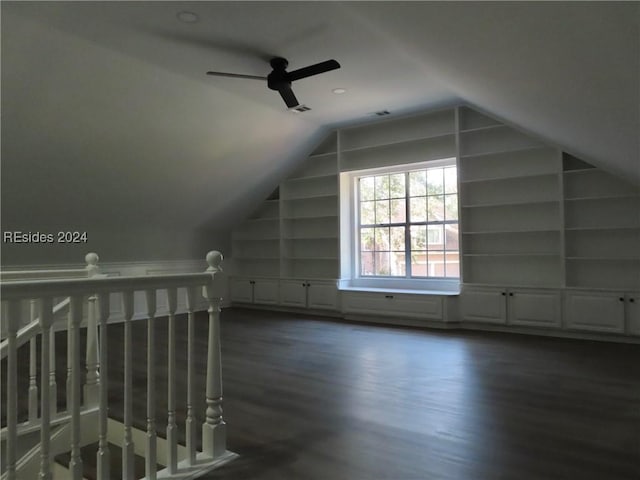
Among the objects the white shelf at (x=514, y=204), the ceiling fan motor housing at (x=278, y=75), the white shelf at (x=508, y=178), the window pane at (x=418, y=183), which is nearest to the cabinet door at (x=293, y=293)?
the window pane at (x=418, y=183)

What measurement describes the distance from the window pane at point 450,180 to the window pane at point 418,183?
1.01 feet

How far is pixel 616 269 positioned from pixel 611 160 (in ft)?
4.99

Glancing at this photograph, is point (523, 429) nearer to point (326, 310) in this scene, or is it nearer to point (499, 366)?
point (499, 366)

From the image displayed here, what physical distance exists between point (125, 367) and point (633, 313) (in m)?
4.87

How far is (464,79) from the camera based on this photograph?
364cm

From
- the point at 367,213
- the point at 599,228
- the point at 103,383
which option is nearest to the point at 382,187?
the point at 367,213

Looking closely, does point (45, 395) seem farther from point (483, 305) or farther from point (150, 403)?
point (483, 305)

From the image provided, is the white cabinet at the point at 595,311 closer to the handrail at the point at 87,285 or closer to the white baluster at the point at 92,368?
the handrail at the point at 87,285

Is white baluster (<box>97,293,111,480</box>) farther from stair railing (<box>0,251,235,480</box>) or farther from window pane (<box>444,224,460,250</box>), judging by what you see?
window pane (<box>444,224,460,250</box>)

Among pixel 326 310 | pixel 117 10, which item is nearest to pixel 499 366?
pixel 326 310

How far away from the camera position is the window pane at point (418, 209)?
633 centimetres

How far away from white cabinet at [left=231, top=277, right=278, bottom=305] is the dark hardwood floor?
7.89ft

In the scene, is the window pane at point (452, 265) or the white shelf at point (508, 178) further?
the window pane at point (452, 265)

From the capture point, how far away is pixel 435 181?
20.5ft
